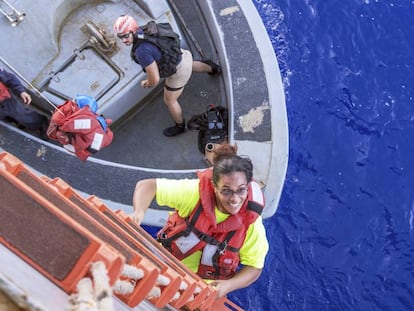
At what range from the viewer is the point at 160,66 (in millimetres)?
4520

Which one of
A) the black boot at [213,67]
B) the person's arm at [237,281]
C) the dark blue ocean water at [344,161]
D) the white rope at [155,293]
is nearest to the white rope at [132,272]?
the white rope at [155,293]

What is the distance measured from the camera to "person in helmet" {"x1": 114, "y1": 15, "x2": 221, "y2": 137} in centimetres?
429

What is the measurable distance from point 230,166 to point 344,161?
323cm

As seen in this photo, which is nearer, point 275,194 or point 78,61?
point 275,194

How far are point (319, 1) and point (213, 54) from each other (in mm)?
1842

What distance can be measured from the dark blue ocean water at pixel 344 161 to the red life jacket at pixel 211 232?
84.9 inches

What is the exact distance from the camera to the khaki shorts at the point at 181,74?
15.4 feet

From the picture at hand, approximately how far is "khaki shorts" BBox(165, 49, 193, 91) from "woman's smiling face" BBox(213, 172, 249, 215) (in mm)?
1937

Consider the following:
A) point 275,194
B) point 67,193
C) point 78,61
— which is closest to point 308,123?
point 275,194

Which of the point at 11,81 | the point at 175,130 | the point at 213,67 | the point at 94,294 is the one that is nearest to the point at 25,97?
the point at 11,81

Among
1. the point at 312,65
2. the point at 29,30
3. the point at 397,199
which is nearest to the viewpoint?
the point at 29,30

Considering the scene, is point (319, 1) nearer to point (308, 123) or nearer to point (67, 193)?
point (308, 123)

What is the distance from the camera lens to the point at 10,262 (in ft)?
4.64

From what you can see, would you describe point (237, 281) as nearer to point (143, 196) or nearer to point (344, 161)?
point (143, 196)
